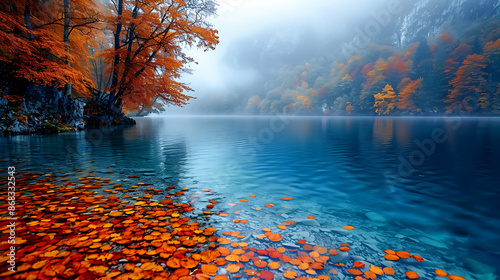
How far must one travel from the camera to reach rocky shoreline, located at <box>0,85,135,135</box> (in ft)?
58.0

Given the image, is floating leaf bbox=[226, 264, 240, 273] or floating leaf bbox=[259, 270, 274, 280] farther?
floating leaf bbox=[226, 264, 240, 273]

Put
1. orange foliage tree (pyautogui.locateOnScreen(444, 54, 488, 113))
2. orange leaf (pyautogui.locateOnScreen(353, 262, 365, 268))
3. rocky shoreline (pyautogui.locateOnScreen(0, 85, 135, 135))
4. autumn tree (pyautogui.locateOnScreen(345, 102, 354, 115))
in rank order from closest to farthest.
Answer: orange leaf (pyautogui.locateOnScreen(353, 262, 365, 268))
rocky shoreline (pyautogui.locateOnScreen(0, 85, 135, 135))
orange foliage tree (pyautogui.locateOnScreen(444, 54, 488, 113))
autumn tree (pyautogui.locateOnScreen(345, 102, 354, 115))

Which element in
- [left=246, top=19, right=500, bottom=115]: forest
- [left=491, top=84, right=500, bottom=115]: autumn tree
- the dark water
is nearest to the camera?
the dark water

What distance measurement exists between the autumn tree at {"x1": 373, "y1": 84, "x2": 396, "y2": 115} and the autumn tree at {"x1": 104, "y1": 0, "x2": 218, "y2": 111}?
65460mm

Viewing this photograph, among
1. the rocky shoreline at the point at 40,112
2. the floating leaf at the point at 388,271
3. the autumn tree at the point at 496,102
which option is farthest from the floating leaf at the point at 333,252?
the autumn tree at the point at 496,102

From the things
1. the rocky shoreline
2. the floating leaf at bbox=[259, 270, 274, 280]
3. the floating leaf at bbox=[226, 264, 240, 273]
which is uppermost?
the rocky shoreline

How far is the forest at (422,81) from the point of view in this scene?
56.4m

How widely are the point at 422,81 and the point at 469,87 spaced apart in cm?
1157

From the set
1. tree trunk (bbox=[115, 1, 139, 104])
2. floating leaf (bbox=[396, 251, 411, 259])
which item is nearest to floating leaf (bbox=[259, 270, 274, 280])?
floating leaf (bbox=[396, 251, 411, 259])

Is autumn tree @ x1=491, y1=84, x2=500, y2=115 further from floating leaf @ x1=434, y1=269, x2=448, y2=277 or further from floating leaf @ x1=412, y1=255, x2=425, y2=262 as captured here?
floating leaf @ x1=434, y1=269, x2=448, y2=277

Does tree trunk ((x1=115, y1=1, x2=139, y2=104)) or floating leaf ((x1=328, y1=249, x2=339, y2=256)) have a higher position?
tree trunk ((x1=115, y1=1, x2=139, y2=104))

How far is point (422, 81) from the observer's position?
66062 millimetres

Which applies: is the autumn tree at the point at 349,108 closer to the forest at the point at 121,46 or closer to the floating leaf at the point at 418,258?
the forest at the point at 121,46

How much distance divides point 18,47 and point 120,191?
15.8m
